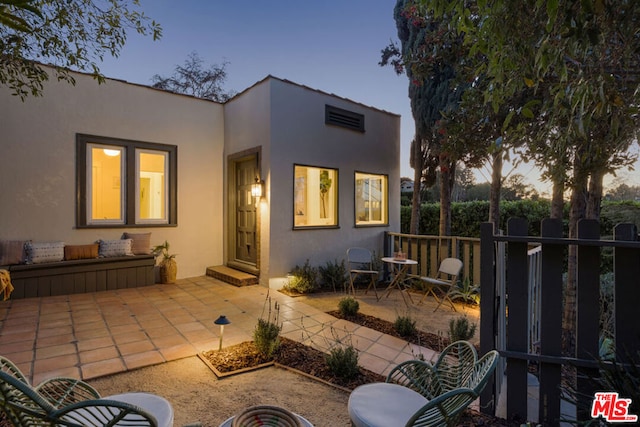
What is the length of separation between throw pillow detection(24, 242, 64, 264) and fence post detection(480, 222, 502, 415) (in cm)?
626

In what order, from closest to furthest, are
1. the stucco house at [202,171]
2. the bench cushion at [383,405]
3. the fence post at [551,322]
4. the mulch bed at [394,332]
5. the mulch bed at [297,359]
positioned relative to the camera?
the bench cushion at [383,405] → the fence post at [551,322] → the mulch bed at [297,359] → the mulch bed at [394,332] → the stucco house at [202,171]

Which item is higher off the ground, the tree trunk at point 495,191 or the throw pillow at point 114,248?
the tree trunk at point 495,191

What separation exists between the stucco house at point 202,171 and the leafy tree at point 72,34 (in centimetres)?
254

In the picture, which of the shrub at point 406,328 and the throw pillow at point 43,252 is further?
the throw pillow at point 43,252

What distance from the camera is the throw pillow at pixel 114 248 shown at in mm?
5723

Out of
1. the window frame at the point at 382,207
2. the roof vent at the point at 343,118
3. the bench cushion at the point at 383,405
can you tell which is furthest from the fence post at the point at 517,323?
the roof vent at the point at 343,118

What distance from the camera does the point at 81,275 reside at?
5340 millimetres

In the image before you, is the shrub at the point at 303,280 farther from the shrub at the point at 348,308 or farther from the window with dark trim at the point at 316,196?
the shrub at the point at 348,308

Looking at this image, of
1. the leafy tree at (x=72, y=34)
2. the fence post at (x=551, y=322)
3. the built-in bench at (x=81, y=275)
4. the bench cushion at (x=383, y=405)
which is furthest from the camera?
the built-in bench at (x=81, y=275)

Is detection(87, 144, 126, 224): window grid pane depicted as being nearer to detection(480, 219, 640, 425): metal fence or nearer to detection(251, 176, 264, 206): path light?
detection(251, 176, 264, 206): path light

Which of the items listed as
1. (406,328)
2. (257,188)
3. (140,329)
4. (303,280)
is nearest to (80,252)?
(140,329)

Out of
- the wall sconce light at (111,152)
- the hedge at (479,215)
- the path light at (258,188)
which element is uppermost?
the wall sconce light at (111,152)

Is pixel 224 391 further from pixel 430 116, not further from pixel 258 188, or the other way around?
→ pixel 430 116

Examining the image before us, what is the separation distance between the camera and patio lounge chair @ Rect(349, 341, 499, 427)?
1.25 metres
